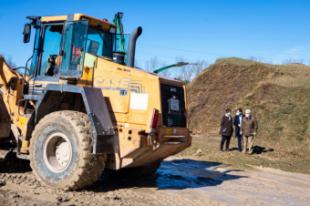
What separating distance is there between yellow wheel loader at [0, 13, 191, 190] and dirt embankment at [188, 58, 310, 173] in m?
12.8

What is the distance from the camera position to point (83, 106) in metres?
8.52

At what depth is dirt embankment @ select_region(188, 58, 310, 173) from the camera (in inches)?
893

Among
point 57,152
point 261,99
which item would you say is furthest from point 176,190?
point 261,99

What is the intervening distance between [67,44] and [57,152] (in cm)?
213

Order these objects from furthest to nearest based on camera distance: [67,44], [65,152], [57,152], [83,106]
A: [67,44] → [83,106] → [57,152] → [65,152]

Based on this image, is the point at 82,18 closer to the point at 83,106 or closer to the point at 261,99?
the point at 83,106

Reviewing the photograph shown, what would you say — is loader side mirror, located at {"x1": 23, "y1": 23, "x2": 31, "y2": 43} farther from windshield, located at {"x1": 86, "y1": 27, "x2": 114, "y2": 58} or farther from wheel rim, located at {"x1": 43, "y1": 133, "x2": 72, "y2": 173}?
wheel rim, located at {"x1": 43, "y1": 133, "x2": 72, "y2": 173}

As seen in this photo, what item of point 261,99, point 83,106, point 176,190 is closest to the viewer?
point 83,106

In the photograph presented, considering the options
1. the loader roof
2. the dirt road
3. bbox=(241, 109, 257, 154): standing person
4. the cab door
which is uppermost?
the loader roof

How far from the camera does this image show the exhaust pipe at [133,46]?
29.0ft

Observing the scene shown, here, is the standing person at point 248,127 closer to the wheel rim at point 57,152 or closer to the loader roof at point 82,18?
the loader roof at point 82,18

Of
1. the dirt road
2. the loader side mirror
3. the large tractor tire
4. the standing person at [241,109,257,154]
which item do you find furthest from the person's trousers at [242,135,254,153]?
the loader side mirror

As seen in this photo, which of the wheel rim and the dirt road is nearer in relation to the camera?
the dirt road

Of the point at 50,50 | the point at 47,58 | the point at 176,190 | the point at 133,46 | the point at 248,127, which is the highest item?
the point at 133,46
